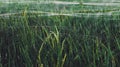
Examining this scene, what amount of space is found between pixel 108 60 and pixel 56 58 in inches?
9.1

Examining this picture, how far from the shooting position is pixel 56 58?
154cm

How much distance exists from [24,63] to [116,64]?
0.39 m

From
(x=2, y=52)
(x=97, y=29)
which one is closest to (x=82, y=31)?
(x=97, y=29)

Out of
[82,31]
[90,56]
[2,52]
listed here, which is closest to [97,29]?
[82,31]

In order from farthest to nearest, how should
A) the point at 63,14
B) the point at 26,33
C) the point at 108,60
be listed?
the point at 63,14 → the point at 26,33 → the point at 108,60

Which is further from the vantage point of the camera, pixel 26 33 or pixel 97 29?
pixel 97 29

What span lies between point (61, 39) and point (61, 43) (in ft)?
0.11

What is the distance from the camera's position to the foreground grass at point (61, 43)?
149cm

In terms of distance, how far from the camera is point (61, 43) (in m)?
1.75

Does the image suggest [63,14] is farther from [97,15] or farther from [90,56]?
[90,56]

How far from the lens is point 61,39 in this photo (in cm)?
178

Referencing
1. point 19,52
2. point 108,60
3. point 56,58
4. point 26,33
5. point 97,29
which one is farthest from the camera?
point 97,29

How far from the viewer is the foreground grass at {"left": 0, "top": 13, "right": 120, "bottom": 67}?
1494mm

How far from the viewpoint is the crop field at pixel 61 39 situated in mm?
1503
